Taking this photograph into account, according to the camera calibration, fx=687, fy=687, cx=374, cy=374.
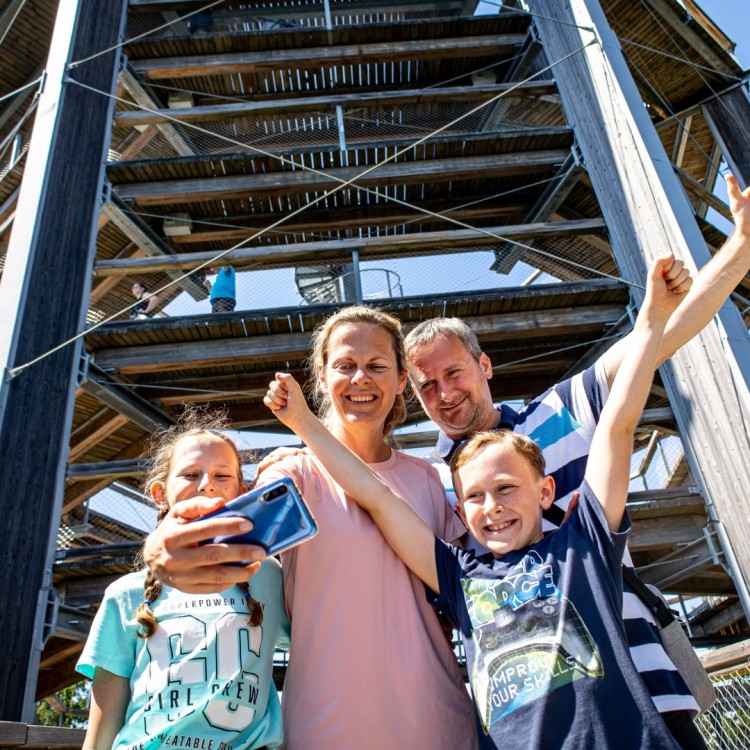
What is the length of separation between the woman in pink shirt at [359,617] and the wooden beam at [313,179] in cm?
778

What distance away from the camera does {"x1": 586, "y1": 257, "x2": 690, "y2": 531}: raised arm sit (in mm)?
1598

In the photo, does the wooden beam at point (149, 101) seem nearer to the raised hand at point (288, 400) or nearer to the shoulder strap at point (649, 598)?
the raised hand at point (288, 400)

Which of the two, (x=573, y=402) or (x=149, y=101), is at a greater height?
(x=149, y=101)

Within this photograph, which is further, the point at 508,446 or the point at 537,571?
the point at 508,446

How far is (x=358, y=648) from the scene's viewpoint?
5.12 ft

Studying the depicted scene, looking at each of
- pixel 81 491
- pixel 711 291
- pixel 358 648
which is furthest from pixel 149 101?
pixel 358 648

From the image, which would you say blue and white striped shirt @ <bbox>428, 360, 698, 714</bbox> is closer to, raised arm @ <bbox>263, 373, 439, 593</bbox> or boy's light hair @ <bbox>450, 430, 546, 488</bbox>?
boy's light hair @ <bbox>450, 430, 546, 488</bbox>

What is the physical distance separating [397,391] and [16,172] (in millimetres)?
11936

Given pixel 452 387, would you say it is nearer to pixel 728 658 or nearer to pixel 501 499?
pixel 501 499

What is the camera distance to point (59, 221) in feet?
26.5

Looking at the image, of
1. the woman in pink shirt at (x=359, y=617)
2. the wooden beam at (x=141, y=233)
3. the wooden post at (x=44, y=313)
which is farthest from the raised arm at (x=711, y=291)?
the wooden beam at (x=141, y=233)

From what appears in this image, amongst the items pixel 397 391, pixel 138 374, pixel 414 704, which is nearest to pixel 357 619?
pixel 414 704

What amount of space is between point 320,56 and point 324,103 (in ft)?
2.98

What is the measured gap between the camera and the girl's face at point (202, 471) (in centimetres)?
172
